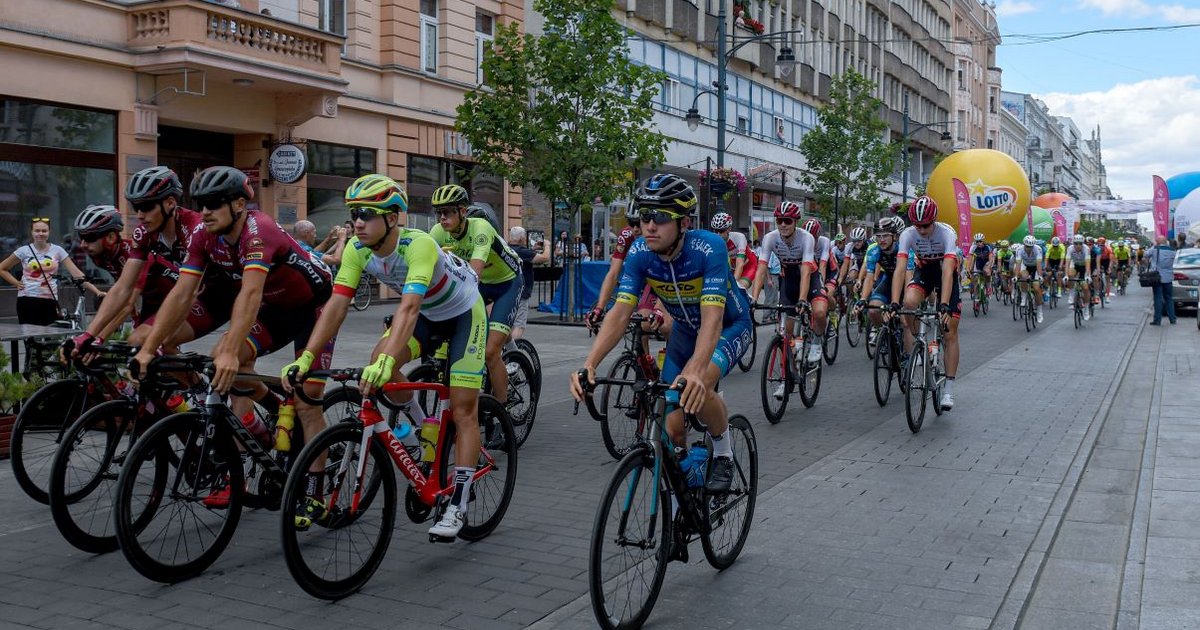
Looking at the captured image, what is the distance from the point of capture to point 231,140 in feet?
73.9

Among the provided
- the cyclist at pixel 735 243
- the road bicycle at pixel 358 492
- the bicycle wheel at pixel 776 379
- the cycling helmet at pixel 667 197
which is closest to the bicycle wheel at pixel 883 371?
the bicycle wheel at pixel 776 379

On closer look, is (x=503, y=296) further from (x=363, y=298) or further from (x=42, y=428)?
(x=363, y=298)

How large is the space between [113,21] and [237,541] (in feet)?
52.0

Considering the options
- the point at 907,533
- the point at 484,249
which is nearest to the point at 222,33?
the point at 484,249

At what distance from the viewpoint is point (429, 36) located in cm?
2673

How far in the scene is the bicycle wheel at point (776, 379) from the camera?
995 centimetres

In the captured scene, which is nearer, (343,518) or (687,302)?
(343,518)

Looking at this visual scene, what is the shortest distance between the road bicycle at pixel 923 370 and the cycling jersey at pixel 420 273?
473 centimetres

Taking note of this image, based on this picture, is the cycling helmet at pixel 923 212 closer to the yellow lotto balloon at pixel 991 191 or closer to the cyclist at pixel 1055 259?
the cyclist at pixel 1055 259

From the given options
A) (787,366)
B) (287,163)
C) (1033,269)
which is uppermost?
(287,163)

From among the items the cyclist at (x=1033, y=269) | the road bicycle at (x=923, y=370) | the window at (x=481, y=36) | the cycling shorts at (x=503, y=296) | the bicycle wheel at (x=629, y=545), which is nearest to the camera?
the bicycle wheel at (x=629, y=545)

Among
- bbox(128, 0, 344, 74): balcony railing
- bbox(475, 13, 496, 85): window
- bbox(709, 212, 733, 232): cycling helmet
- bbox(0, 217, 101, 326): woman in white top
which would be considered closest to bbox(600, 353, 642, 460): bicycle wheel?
bbox(709, 212, 733, 232): cycling helmet

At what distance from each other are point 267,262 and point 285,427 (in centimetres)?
81

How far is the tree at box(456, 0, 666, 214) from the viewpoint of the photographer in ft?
67.9
